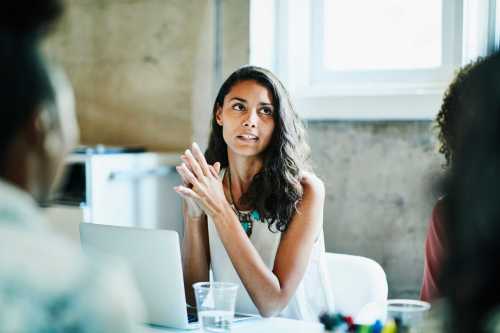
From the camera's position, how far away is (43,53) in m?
0.50

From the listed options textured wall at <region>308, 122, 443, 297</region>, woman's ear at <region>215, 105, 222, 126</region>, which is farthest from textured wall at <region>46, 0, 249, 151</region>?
woman's ear at <region>215, 105, 222, 126</region>

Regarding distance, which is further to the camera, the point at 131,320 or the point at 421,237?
the point at 421,237

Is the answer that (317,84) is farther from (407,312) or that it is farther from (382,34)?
(407,312)

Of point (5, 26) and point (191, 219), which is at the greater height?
point (5, 26)

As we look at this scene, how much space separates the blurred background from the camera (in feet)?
8.09

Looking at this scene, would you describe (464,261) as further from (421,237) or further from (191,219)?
(421,237)

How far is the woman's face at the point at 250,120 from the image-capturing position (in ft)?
6.22

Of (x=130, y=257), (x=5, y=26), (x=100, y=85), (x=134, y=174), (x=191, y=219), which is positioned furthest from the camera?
(x=100, y=85)

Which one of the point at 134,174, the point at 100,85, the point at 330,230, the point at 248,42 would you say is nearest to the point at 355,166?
the point at 330,230

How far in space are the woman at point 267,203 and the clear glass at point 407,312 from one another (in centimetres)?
69

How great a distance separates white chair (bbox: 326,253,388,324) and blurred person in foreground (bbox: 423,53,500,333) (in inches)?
48.8

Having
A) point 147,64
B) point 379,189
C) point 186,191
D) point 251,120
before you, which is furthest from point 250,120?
point 147,64

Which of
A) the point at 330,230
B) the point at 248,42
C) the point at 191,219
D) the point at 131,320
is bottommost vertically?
the point at 330,230

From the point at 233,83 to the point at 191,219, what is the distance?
16.3 inches
